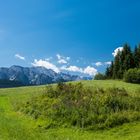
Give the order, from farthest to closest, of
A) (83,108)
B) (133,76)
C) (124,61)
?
(124,61)
(133,76)
(83,108)

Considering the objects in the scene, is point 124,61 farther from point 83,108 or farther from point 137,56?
point 83,108

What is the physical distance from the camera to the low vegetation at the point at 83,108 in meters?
25.4

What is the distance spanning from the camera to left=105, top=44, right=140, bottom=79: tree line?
330 feet

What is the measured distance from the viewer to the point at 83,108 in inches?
1077

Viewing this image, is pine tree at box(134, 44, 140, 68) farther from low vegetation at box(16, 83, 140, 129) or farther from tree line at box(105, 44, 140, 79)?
low vegetation at box(16, 83, 140, 129)

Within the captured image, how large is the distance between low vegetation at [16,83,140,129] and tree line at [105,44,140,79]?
65803 mm

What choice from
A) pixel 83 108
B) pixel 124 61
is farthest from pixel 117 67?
pixel 83 108

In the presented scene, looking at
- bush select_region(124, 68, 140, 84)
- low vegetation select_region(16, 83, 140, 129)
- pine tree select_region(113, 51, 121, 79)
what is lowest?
low vegetation select_region(16, 83, 140, 129)

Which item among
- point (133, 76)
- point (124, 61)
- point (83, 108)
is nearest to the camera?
point (83, 108)

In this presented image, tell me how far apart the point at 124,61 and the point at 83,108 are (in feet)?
248

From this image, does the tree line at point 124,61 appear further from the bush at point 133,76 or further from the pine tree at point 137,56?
the bush at point 133,76

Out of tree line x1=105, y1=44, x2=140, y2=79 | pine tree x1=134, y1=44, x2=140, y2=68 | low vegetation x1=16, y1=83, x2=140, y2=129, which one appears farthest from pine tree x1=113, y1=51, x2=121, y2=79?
low vegetation x1=16, y1=83, x2=140, y2=129

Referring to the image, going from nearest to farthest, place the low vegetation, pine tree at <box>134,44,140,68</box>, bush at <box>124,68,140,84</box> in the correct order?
the low vegetation, bush at <box>124,68,140,84</box>, pine tree at <box>134,44,140,68</box>

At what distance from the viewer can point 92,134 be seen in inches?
907
